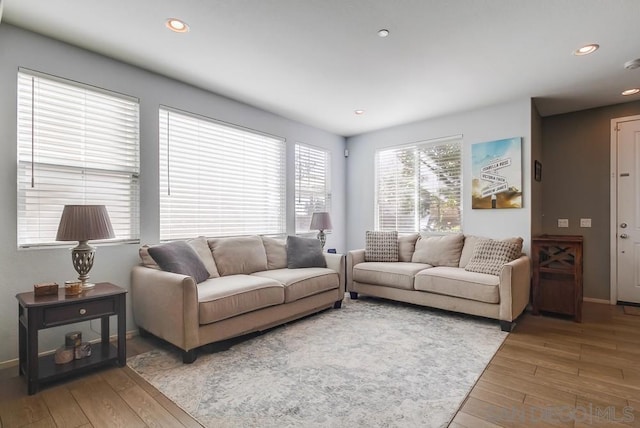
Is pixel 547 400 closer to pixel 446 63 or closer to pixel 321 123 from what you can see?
pixel 446 63

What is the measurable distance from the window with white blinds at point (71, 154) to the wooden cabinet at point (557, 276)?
4396mm

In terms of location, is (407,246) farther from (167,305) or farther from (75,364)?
(75,364)

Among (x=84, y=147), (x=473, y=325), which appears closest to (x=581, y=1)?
(x=473, y=325)

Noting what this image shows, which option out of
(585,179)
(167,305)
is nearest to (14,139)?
(167,305)

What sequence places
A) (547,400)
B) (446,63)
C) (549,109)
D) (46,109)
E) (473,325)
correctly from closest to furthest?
(547,400) → (46,109) → (446,63) → (473,325) → (549,109)

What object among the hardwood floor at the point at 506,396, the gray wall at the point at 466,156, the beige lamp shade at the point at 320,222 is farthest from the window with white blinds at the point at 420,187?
the hardwood floor at the point at 506,396

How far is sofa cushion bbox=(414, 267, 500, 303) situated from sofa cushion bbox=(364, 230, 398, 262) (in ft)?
2.60

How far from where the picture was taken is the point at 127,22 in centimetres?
239

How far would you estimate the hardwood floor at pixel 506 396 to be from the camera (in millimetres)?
1769

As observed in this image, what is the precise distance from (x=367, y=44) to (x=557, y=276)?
130 inches

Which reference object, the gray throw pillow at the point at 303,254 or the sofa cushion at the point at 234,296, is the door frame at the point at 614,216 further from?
the sofa cushion at the point at 234,296

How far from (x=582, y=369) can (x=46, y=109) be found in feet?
15.3

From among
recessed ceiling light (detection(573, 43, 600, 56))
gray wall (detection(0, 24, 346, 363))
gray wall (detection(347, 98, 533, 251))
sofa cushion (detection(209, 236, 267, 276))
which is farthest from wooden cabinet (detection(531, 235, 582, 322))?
gray wall (detection(0, 24, 346, 363))

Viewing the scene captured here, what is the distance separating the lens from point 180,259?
290 cm
